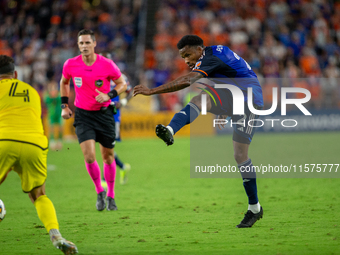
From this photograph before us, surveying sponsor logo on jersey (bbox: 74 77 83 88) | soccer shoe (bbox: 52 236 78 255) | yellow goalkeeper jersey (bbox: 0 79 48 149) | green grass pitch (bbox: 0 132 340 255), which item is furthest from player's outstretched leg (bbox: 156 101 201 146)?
sponsor logo on jersey (bbox: 74 77 83 88)

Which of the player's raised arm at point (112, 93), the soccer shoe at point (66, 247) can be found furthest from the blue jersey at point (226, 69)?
the soccer shoe at point (66, 247)

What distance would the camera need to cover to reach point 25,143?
4.63 metres

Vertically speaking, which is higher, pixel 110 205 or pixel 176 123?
pixel 176 123

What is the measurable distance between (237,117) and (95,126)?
8.29 feet

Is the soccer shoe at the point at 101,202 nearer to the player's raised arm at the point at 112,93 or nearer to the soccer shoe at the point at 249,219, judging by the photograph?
the player's raised arm at the point at 112,93

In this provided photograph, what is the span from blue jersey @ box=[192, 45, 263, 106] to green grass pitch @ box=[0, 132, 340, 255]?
5.88ft

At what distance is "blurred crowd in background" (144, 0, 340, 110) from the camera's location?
22.8m

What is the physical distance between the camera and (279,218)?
6.36 metres

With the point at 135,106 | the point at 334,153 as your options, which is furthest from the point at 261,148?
the point at 135,106

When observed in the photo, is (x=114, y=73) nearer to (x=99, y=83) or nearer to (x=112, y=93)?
(x=99, y=83)

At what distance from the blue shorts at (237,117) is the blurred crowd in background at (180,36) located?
52.9 feet

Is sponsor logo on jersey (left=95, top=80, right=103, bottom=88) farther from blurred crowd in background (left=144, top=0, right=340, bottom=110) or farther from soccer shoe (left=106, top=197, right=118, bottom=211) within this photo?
blurred crowd in background (left=144, top=0, right=340, bottom=110)

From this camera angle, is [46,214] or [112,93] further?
[112,93]

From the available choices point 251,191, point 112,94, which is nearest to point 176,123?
point 251,191
